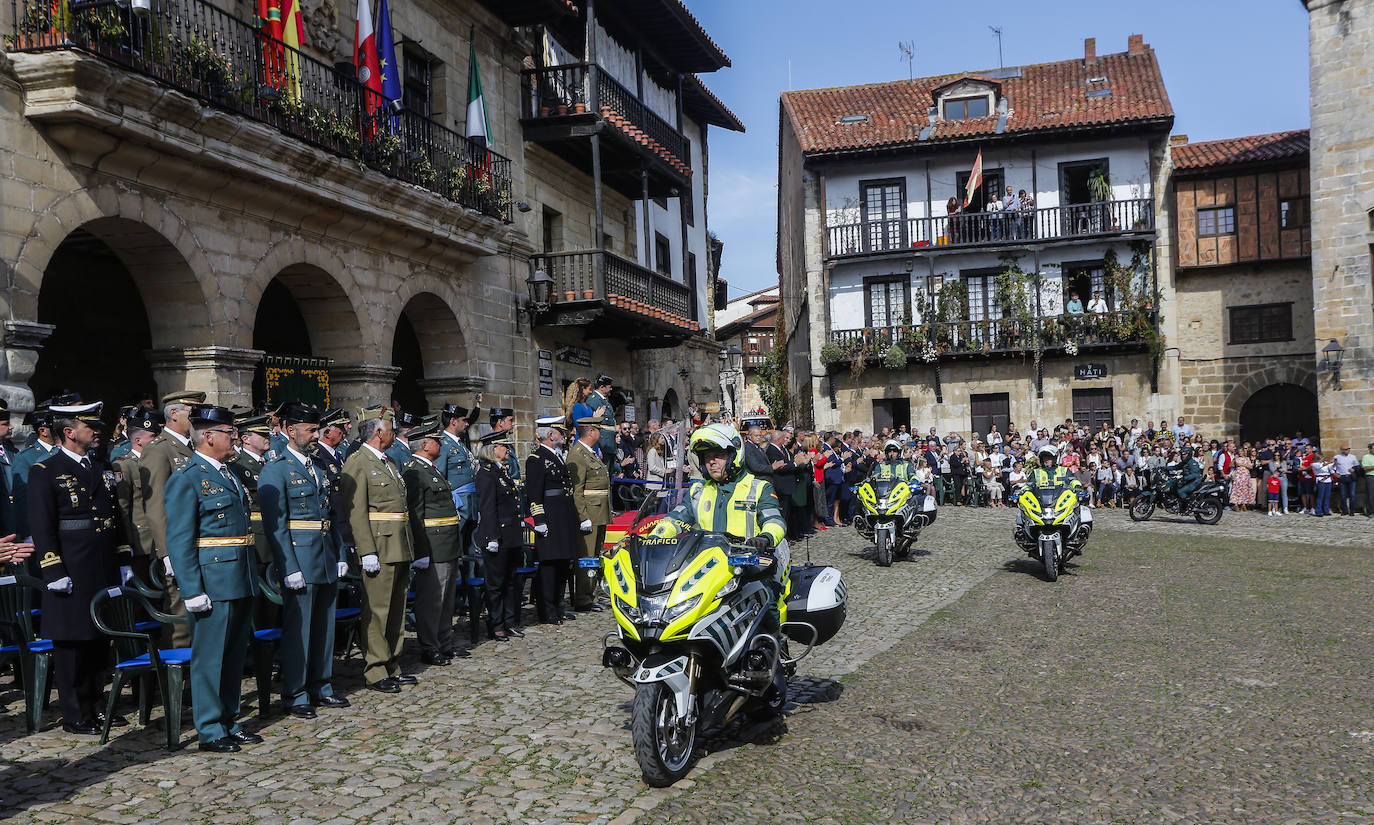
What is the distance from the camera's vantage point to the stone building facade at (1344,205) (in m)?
25.2

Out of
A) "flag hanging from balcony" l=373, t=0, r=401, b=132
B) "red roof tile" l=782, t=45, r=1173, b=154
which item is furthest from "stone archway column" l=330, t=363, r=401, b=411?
"red roof tile" l=782, t=45, r=1173, b=154

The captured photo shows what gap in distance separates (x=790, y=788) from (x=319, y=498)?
12.5ft

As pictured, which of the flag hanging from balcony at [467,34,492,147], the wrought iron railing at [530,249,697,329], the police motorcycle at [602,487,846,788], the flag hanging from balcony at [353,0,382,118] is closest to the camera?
the police motorcycle at [602,487,846,788]

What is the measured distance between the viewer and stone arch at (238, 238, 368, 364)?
14039mm

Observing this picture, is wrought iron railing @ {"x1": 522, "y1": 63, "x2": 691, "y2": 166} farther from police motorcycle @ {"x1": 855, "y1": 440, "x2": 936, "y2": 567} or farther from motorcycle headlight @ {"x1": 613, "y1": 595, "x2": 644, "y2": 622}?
motorcycle headlight @ {"x1": 613, "y1": 595, "x2": 644, "y2": 622}

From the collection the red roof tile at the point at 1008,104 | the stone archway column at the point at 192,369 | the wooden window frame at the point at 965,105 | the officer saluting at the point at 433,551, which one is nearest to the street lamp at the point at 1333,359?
the red roof tile at the point at 1008,104

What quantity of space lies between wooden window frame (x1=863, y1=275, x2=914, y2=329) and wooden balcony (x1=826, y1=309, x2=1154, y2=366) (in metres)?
0.60

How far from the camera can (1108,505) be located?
83.4 ft

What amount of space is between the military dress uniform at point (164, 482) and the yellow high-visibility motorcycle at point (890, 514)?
941cm

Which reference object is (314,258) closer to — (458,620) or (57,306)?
(57,306)

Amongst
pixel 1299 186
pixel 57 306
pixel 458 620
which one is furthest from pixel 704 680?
pixel 1299 186

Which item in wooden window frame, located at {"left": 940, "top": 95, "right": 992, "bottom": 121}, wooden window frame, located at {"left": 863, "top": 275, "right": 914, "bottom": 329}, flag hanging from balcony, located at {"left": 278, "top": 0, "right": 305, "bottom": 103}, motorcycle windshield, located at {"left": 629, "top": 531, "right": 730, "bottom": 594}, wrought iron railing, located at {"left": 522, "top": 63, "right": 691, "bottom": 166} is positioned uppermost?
wooden window frame, located at {"left": 940, "top": 95, "right": 992, "bottom": 121}

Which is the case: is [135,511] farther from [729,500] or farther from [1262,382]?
[1262,382]

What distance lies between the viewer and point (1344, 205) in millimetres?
25547
